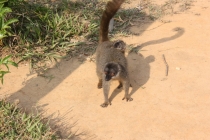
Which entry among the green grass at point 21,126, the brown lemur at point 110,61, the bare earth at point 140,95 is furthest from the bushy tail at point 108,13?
the green grass at point 21,126

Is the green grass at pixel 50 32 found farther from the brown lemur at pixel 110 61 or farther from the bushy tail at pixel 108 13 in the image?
the brown lemur at pixel 110 61

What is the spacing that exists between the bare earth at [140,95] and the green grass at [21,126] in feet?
0.92

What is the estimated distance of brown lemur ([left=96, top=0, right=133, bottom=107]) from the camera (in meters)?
4.36

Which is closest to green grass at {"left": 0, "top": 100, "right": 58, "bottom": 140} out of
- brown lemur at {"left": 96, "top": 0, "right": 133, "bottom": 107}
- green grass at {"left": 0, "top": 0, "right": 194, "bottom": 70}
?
brown lemur at {"left": 96, "top": 0, "right": 133, "bottom": 107}

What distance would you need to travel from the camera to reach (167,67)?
5.40 metres

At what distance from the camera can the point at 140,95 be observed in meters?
4.80

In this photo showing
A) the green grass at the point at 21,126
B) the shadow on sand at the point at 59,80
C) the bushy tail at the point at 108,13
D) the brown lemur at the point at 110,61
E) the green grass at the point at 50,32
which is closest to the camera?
the green grass at the point at 21,126

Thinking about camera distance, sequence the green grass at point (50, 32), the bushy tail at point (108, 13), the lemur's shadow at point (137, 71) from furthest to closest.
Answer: the green grass at point (50, 32) < the lemur's shadow at point (137, 71) < the bushy tail at point (108, 13)

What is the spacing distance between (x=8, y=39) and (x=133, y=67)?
243 cm

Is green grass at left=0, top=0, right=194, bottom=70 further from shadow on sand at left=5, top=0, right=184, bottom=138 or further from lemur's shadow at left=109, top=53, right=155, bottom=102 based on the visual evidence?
lemur's shadow at left=109, top=53, right=155, bottom=102

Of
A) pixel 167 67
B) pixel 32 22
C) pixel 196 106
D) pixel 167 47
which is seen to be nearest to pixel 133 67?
pixel 167 67

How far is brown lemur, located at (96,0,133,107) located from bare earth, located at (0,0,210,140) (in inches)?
10.0

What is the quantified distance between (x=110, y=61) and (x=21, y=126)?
159 centimetres

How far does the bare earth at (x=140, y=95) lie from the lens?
415cm
